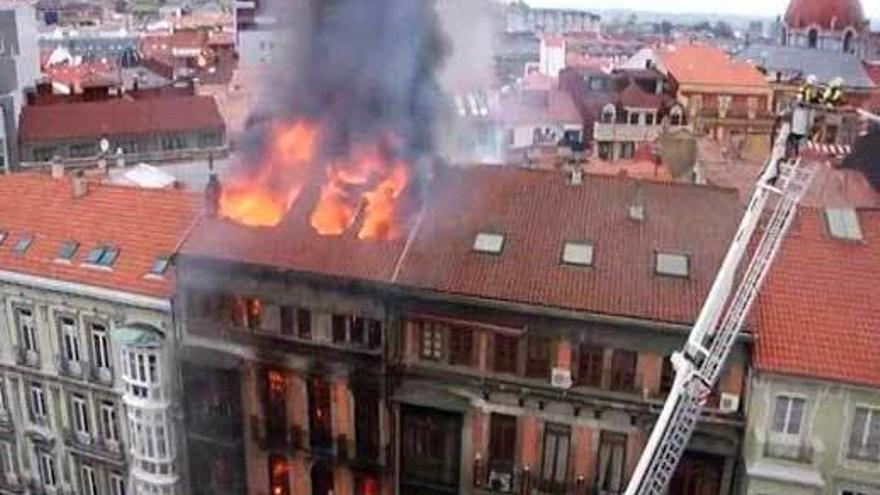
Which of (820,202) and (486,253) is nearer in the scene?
(486,253)

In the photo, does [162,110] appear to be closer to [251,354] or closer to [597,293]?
[251,354]

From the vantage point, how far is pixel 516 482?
21.9m

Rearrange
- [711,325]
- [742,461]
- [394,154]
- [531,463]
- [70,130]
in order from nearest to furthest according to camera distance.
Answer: [711,325], [742,461], [531,463], [394,154], [70,130]

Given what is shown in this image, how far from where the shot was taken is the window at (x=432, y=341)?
21.8 m

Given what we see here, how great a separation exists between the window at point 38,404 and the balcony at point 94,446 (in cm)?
102

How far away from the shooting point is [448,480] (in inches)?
891

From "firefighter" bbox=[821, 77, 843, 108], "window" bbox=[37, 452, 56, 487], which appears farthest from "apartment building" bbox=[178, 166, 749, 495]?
"firefighter" bbox=[821, 77, 843, 108]

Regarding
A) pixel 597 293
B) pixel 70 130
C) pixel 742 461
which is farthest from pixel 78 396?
pixel 70 130

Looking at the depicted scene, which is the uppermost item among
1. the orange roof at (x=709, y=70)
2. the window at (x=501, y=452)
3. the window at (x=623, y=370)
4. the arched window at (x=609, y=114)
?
the orange roof at (x=709, y=70)

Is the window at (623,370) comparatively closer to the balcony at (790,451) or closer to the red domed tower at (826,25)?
the balcony at (790,451)

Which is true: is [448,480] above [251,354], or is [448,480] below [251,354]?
below

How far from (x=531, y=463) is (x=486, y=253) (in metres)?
5.32

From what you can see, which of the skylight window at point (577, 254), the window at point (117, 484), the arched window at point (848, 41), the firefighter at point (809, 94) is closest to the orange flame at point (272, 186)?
the skylight window at point (577, 254)

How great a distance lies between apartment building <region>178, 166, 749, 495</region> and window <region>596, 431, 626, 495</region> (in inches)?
1.3
